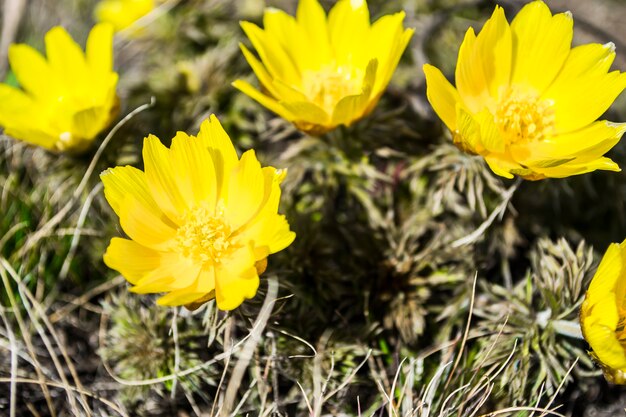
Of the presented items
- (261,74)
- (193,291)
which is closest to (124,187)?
(193,291)

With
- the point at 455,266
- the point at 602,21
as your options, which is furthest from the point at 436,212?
the point at 602,21

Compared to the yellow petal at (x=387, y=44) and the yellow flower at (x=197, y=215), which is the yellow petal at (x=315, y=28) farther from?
the yellow flower at (x=197, y=215)

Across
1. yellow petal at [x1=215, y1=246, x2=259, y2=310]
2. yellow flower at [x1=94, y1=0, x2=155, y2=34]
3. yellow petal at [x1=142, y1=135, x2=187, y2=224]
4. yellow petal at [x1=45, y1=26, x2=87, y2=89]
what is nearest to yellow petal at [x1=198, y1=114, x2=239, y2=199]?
yellow petal at [x1=142, y1=135, x2=187, y2=224]

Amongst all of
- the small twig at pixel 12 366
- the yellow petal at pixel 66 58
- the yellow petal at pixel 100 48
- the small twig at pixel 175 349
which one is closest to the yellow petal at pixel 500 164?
the small twig at pixel 175 349

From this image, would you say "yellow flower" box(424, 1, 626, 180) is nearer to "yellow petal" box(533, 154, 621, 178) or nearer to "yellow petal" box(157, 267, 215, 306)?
"yellow petal" box(533, 154, 621, 178)

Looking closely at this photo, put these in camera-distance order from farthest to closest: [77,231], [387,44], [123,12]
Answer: [123,12], [77,231], [387,44]

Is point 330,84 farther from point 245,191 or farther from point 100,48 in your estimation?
point 100,48

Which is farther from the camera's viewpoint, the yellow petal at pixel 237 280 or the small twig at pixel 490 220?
the small twig at pixel 490 220
